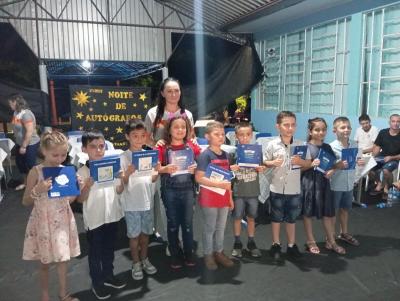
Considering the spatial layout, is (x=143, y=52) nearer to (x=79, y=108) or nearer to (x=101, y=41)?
(x=101, y=41)

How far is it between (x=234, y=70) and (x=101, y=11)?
13.1ft

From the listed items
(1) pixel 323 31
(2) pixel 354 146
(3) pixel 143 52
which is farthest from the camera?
(3) pixel 143 52

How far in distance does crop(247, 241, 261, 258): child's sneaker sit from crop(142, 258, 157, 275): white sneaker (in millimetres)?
999

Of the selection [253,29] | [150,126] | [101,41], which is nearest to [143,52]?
[101,41]

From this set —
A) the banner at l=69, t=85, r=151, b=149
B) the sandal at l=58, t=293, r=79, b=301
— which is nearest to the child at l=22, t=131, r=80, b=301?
the sandal at l=58, t=293, r=79, b=301

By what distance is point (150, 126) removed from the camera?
333 cm

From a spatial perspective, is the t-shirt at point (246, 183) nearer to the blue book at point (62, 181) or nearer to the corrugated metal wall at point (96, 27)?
the blue book at point (62, 181)

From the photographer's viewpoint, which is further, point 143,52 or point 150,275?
point 143,52

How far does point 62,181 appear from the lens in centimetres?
233

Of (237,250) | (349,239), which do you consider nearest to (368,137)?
(349,239)

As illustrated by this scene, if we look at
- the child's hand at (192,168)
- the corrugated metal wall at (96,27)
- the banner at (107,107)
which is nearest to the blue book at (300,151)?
the child's hand at (192,168)

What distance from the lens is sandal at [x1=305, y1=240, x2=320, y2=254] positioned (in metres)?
3.50

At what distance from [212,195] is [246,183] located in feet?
1.52

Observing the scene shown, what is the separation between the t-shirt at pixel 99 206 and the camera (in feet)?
8.68
